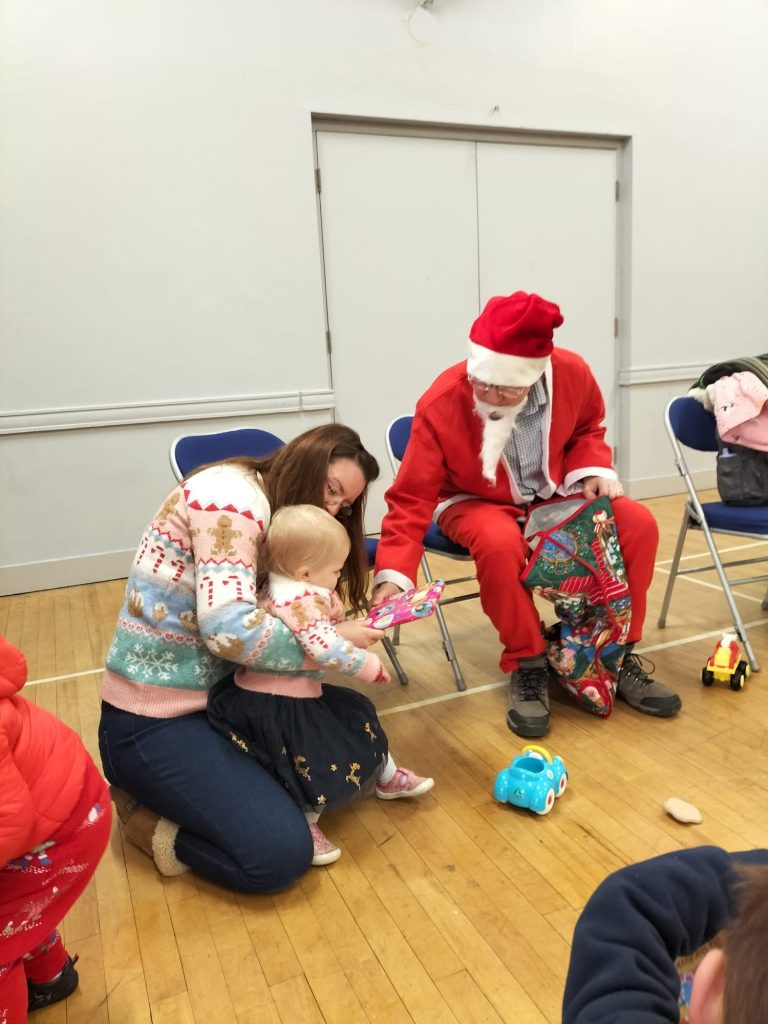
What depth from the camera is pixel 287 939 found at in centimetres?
145

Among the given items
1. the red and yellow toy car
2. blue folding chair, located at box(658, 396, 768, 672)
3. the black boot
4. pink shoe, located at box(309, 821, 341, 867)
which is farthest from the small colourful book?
blue folding chair, located at box(658, 396, 768, 672)

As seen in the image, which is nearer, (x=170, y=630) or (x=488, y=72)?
(x=170, y=630)

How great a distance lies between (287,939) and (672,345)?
4970mm

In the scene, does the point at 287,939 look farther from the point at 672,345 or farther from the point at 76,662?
the point at 672,345

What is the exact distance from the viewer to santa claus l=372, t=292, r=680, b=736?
2.12 metres

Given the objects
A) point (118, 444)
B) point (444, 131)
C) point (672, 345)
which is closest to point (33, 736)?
point (118, 444)

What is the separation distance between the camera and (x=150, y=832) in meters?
1.67

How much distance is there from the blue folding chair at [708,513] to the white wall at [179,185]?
2.21 m

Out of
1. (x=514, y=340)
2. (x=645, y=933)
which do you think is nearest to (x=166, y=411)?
(x=514, y=340)

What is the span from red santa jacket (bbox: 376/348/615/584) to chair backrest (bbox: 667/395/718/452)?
0.58 meters

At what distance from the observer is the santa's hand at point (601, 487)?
2.30 metres

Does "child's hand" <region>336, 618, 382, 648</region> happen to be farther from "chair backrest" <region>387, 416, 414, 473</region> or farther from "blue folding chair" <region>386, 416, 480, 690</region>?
"chair backrest" <region>387, 416, 414, 473</region>

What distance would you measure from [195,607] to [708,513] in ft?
5.98

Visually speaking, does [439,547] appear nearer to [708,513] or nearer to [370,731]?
[370,731]
